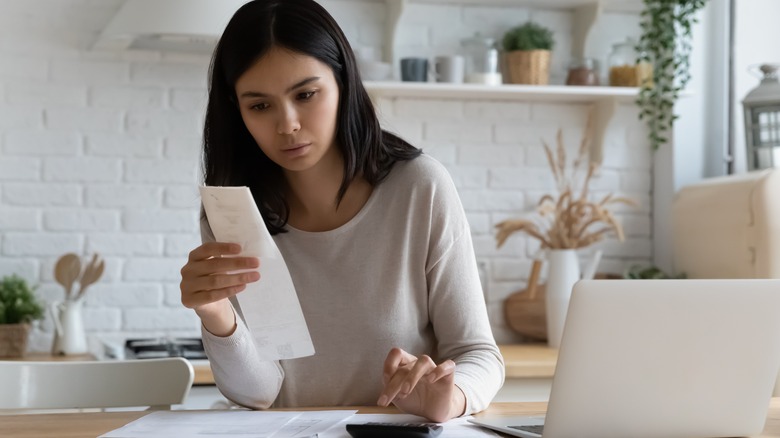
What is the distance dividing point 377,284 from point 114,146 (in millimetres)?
1724

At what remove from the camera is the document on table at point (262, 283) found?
1.39m

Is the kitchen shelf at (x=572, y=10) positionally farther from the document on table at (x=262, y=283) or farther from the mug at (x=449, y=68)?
the document on table at (x=262, y=283)

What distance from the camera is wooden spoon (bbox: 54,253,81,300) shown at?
3.15m

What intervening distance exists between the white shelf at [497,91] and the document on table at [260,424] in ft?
6.01

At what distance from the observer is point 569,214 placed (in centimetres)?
337

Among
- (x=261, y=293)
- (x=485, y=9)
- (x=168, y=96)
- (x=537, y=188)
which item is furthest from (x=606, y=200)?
(x=261, y=293)

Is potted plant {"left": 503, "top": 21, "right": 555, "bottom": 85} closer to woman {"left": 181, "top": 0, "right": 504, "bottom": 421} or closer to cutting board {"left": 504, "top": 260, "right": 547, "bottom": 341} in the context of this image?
cutting board {"left": 504, "top": 260, "right": 547, "bottom": 341}

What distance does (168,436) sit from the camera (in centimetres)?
135

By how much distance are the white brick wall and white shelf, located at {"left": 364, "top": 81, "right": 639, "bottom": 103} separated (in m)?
0.08

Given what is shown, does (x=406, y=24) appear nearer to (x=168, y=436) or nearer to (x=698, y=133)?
(x=698, y=133)

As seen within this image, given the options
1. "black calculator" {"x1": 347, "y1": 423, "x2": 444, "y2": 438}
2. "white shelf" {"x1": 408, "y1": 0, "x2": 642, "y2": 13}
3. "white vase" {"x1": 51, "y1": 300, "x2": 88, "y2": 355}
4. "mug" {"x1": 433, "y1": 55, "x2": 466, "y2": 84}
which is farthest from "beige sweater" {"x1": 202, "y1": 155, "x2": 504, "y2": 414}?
"white shelf" {"x1": 408, "y1": 0, "x2": 642, "y2": 13}

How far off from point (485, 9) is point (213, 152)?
1.84 meters

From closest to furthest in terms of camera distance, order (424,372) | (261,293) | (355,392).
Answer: (424,372) → (261,293) → (355,392)

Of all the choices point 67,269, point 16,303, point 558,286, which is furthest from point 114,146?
point 558,286
